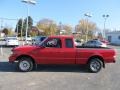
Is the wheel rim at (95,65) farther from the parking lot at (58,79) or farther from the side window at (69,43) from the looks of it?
the side window at (69,43)

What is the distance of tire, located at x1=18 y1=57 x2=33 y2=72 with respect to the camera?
548 inches

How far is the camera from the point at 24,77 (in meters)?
12.3

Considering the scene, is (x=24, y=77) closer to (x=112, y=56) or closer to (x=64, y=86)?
(x=64, y=86)

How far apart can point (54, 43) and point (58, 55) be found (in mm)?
650

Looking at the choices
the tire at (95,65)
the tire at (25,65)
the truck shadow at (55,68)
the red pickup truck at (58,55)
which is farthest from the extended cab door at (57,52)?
the tire at (95,65)

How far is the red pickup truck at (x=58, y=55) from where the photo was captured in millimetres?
14000

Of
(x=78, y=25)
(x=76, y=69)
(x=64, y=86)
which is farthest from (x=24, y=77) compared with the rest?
(x=78, y=25)

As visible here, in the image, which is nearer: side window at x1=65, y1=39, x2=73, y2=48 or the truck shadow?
side window at x1=65, y1=39, x2=73, y2=48

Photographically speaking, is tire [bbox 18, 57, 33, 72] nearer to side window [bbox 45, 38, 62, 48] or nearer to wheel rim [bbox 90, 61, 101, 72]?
side window [bbox 45, 38, 62, 48]

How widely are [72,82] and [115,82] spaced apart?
179 cm

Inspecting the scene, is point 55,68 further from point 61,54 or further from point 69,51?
point 69,51

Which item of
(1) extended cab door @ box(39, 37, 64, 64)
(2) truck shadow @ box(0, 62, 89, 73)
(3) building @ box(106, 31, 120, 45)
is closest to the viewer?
(1) extended cab door @ box(39, 37, 64, 64)

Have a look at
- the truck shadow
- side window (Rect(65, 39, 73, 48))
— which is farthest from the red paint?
the truck shadow

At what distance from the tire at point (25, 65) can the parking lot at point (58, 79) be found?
0.31m
